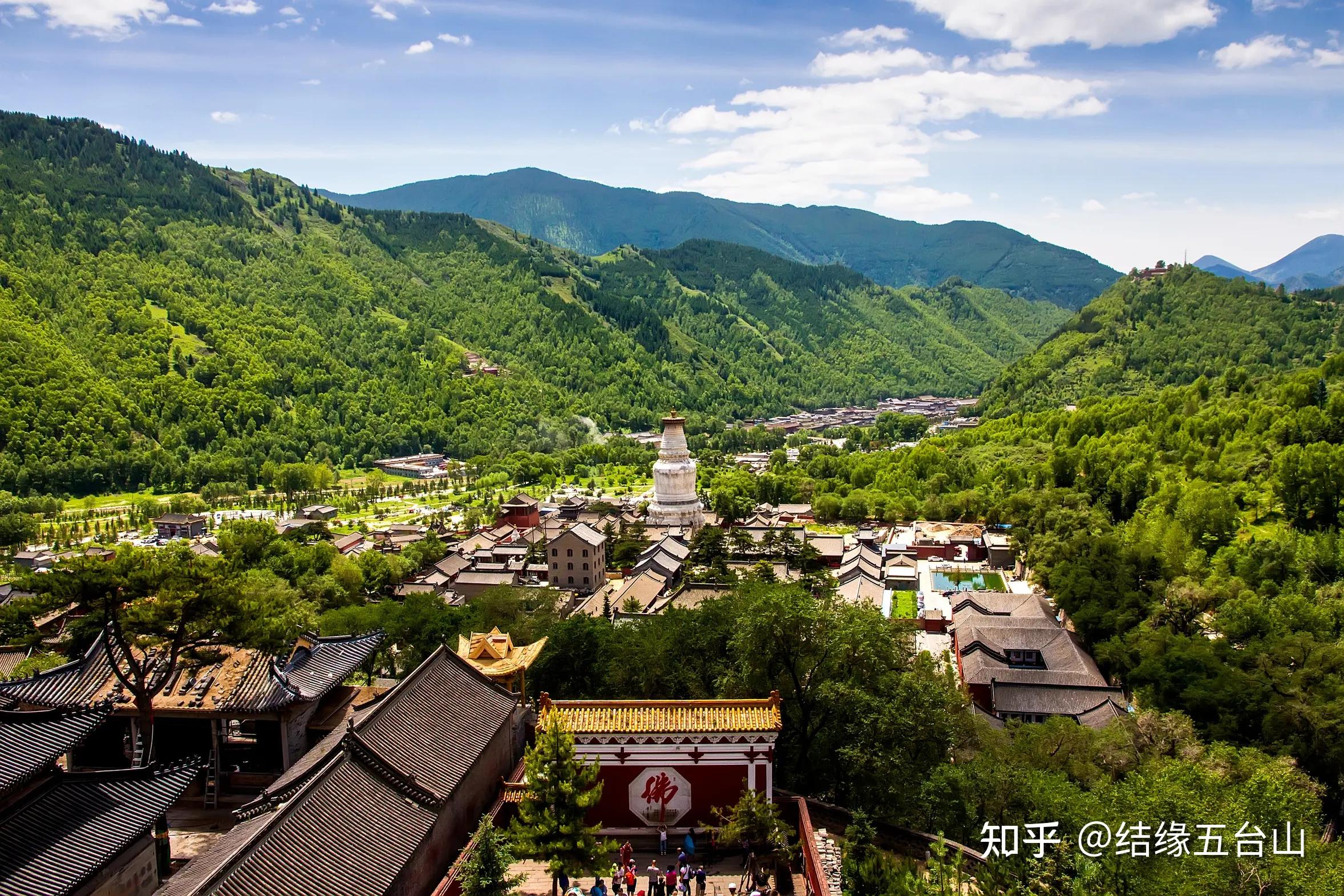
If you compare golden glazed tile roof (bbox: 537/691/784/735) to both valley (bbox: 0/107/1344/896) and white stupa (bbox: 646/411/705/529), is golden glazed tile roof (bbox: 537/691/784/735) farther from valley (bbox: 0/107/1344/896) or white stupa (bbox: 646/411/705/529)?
white stupa (bbox: 646/411/705/529)

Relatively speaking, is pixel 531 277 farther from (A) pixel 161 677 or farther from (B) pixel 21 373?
(A) pixel 161 677

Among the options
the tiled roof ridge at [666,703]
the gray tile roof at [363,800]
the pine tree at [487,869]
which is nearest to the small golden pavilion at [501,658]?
the gray tile roof at [363,800]

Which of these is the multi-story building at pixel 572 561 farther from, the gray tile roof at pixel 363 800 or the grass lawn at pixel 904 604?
the gray tile roof at pixel 363 800

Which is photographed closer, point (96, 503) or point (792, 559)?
point (792, 559)

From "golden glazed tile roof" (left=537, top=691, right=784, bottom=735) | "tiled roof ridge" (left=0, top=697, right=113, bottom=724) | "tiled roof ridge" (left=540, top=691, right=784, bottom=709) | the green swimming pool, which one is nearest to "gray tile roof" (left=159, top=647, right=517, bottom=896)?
"tiled roof ridge" (left=540, top=691, right=784, bottom=709)

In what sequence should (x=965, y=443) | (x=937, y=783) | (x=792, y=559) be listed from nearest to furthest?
(x=937, y=783), (x=792, y=559), (x=965, y=443)

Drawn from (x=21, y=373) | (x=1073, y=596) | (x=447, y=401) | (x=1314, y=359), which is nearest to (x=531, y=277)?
(x=447, y=401)
